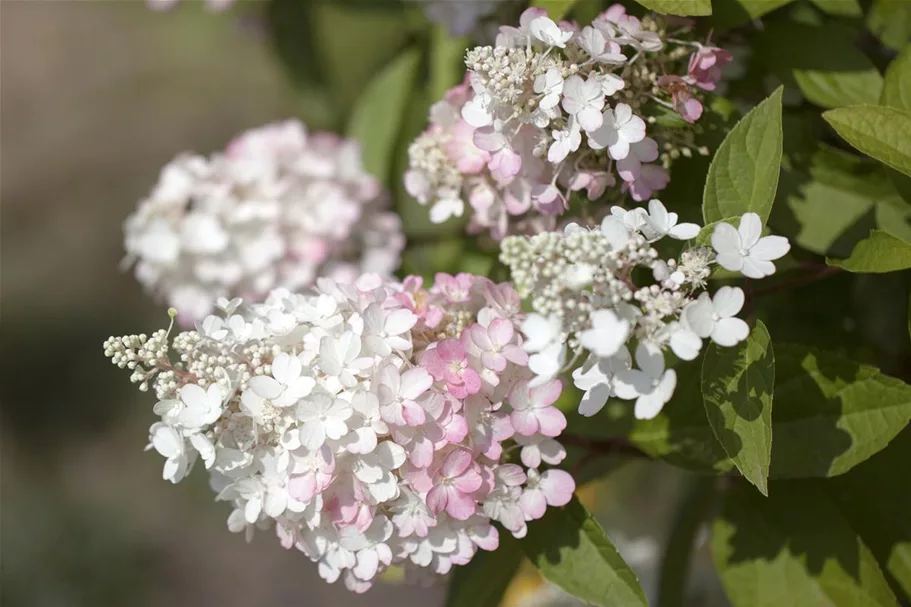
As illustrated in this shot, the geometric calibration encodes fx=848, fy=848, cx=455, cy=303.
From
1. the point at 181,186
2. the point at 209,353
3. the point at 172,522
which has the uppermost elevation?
the point at 209,353

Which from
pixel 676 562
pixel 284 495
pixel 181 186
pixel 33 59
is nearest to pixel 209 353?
pixel 284 495

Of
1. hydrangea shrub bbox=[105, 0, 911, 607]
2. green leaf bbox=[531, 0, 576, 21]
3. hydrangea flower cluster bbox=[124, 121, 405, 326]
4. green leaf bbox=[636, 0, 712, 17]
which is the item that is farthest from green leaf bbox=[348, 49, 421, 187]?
green leaf bbox=[636, 0, 712, 17]

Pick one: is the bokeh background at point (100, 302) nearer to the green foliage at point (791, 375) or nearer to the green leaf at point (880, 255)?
the green foliage at point (791, 375)

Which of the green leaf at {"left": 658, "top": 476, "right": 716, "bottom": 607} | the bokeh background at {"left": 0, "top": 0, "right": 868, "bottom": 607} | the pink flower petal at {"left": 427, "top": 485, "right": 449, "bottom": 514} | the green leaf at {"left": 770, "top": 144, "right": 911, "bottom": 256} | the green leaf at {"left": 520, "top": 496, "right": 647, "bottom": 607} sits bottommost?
the bokeh background at {"left": 0, "top": 0, "right": 868, "bottom": 607}

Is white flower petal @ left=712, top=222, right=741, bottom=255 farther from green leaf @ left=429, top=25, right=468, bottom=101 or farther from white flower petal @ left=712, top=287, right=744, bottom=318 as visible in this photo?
green leaf @ left=429, top=25, right=468, bottom=101

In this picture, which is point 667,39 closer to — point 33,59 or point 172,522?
point 172,522

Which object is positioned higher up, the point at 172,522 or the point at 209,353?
the point at 209,353

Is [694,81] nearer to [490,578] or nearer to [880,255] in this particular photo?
[880,255]
